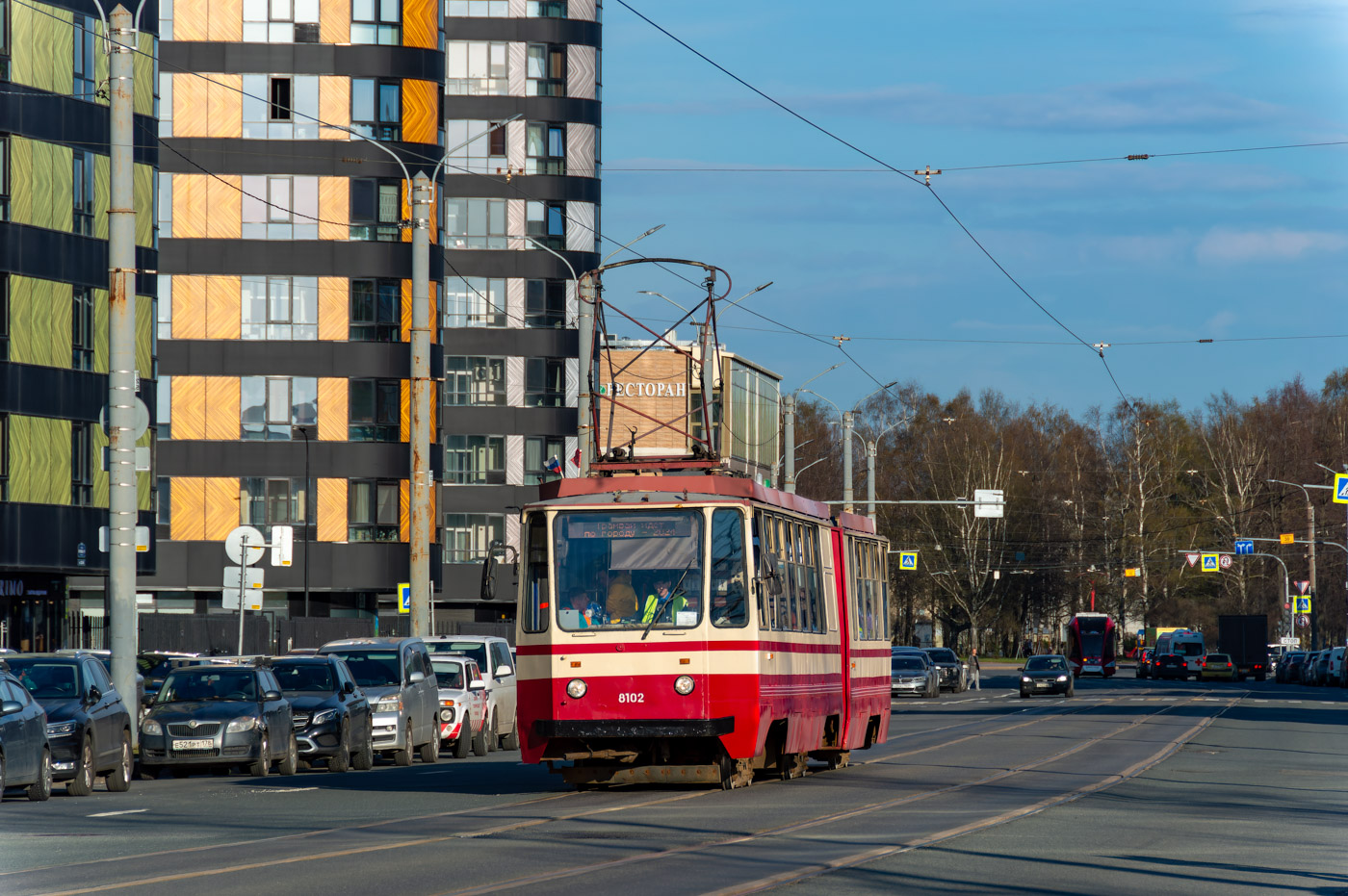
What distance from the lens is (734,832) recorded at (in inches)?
624

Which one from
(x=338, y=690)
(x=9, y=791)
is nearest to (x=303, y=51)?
(x=338, y=690)

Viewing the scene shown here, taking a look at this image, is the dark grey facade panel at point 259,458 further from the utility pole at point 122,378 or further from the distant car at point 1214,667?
the distant car at point 1214,667

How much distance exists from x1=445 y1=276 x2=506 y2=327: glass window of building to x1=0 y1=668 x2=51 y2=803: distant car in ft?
187

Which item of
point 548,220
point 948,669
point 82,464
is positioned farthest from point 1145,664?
point 82,464

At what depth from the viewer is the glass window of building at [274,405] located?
65250 mm

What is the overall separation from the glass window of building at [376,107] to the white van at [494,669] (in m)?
33.4

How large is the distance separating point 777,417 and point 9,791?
8662 cm

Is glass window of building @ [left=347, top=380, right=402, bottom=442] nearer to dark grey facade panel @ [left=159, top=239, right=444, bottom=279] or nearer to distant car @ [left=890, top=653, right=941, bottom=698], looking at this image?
dark grey facade panel @ [left=159, top=239, right=444, bottom=279]

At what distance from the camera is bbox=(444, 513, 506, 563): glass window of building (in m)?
76.3

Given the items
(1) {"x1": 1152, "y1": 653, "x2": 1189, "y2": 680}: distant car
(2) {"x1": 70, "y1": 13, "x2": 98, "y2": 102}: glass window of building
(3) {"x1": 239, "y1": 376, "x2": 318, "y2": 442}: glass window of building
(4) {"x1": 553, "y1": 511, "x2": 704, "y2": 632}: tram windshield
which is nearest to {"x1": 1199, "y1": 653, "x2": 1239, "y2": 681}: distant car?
(1) {"x1": 1152, "y1": 653, "x2": 1189, "y2": 680}: distant car

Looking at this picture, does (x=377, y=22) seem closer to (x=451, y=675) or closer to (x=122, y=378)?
(x=451, y=675)

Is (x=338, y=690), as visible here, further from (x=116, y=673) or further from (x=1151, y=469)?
(x=1151, y=469)

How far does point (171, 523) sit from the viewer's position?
65000 millimetres

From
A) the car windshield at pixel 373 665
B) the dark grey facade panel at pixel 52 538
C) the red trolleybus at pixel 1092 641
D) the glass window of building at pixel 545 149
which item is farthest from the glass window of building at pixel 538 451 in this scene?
the car windshield at pixel 373 665
